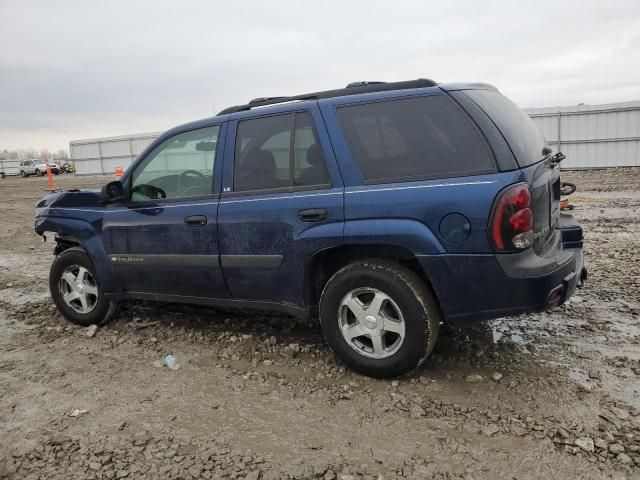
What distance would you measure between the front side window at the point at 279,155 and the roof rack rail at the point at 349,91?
210mm

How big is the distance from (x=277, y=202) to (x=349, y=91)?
0.94 meters

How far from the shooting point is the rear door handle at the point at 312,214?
131 inches

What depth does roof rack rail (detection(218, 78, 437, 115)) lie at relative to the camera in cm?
332

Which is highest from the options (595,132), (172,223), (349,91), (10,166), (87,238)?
(10,166)

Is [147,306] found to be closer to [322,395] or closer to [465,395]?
[322,395]

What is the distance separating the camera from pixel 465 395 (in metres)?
3.13

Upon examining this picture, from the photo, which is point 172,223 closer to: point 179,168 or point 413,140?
point 179,168

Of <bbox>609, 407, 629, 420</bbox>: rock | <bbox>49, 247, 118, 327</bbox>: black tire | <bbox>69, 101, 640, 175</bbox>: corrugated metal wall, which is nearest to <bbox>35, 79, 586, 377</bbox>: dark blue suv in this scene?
<bbox>49, 247, 118, 327</bbox>: black tire

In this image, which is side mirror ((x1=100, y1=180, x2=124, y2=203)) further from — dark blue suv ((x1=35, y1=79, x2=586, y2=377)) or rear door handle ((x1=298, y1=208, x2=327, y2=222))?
rear door handle ((x1=298, y1=208, x2=327, y2=222))

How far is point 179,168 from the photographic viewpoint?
13.7ft

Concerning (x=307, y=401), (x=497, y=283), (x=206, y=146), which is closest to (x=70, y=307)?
(x=206, y=146)

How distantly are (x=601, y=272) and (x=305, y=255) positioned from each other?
3.78 m

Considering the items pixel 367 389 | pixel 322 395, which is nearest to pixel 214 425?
pixel 322 395

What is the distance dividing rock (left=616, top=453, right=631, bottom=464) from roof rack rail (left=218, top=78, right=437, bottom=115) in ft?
7.61
